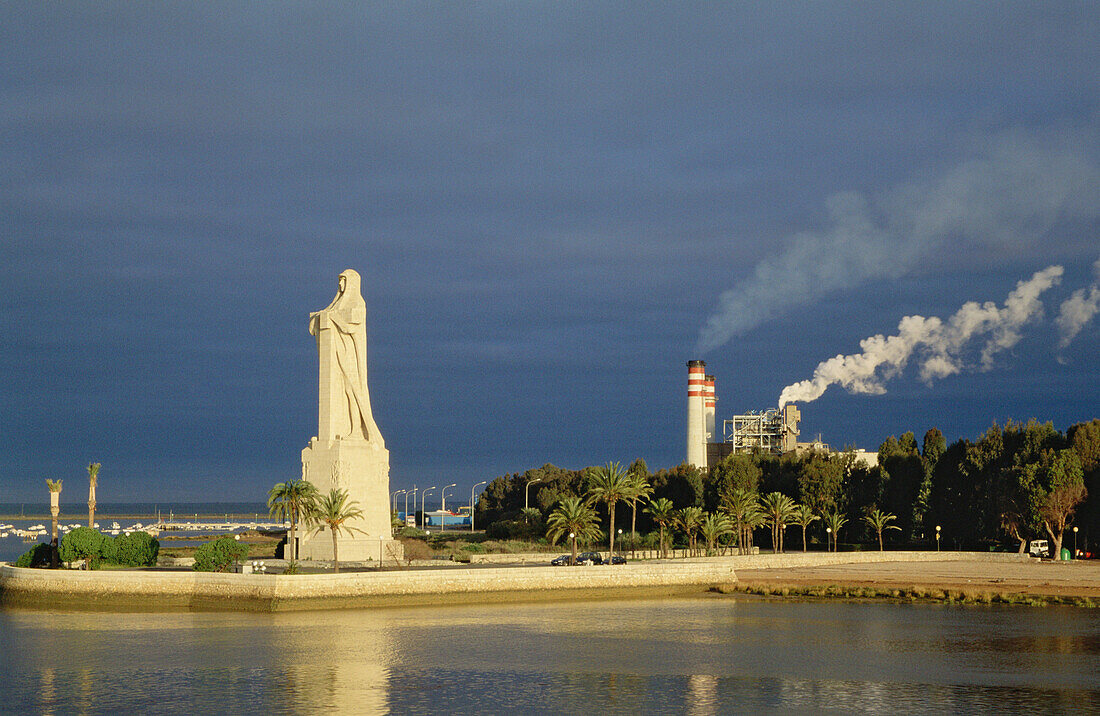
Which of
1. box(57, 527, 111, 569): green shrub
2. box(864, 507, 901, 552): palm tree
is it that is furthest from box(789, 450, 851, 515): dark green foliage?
box(57, 527, 111, 569): green shrub

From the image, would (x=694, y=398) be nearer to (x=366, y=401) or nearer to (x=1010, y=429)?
(x=1010, y=429)

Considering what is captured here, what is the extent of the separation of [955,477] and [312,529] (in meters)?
55.3

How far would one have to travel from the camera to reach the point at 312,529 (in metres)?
63.9

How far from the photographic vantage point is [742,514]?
8288 centimetres

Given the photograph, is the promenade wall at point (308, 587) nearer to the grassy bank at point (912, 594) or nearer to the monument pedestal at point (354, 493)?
the grassy bank at point (912, 594)

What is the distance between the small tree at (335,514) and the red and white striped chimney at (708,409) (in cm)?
7200

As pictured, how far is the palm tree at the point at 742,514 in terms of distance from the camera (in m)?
82.8

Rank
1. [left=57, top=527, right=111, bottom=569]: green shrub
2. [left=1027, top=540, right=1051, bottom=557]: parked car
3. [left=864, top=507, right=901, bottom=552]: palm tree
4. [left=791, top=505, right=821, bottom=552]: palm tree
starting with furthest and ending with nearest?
[left=864, top=507, right=901, bottom=552]: palm tree < [left=791, top=505, right=821, bottom=552]: palm tree < [left=1027, top=540, right=1051, bottom=557]: parked car < [left=57, top=527, right=111, bottom=569]: green shrub

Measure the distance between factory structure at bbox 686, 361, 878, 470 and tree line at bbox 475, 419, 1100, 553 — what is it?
1445 centimetres

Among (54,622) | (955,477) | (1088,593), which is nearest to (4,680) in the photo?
(54,622)

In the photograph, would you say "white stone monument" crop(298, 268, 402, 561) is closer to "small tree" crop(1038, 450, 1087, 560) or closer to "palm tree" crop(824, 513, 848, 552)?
"palm tree" crop(824, 513, 848, 552)

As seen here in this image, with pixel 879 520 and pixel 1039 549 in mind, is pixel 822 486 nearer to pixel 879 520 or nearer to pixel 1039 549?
pixel 879 520

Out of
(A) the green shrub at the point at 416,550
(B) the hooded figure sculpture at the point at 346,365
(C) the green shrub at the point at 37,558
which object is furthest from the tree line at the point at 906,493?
(C) the green shrub at the point at 37,558

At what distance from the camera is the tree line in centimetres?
8231
